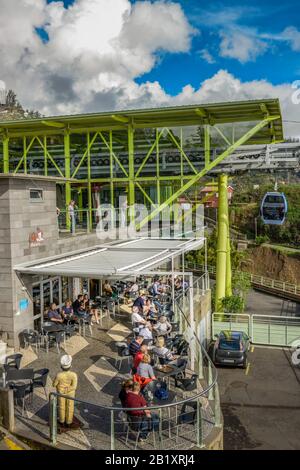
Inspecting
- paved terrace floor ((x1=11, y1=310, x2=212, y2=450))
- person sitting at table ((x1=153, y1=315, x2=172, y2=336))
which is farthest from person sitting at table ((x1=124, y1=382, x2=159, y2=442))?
person sitting at table ((x1=153, y1=315, x2=172, y2=336))

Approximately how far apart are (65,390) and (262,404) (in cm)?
850

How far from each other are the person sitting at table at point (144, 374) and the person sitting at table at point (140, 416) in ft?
4.15

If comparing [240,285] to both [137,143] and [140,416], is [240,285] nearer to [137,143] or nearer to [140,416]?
[137,143]

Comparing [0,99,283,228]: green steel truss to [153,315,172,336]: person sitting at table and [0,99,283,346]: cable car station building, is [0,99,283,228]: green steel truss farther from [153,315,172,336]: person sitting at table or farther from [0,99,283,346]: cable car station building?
[153,315,172,336]: person sitting at table

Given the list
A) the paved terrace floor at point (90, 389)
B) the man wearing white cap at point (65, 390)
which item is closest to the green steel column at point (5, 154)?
the paved terrace floor at point (90, 389)

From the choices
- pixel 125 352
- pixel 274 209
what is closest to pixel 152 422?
pixel 125 352

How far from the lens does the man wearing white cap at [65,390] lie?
26.6ft

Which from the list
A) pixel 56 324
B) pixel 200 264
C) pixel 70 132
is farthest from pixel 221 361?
pixel 200 264

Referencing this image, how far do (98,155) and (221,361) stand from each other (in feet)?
42.6

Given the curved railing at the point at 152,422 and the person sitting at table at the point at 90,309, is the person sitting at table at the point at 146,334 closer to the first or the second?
the person sitting at table at the point at 90,309

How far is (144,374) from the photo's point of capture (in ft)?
30.6

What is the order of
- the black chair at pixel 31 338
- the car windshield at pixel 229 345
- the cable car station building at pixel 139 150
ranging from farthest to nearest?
1. the cable car station building at pixel 139 150
2. the car windshield at pixel 229 345
3. the black chair at pixel 31 338

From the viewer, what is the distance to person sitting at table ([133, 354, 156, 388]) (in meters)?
9.22
